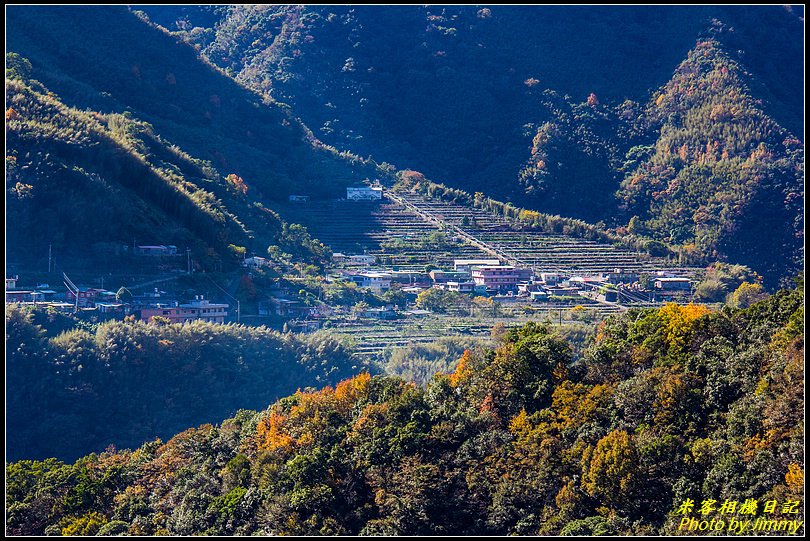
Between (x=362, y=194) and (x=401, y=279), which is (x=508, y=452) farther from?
(x=362, y=194)

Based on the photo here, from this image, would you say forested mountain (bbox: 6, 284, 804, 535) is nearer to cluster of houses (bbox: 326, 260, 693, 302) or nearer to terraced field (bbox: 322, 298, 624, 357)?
terraced field (bbox: 322, 298, 624, 357)

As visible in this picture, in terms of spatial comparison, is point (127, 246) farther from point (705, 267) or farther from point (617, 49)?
point (617, 49)

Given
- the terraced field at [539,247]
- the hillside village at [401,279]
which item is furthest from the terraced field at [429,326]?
the terraced field at [539,247]

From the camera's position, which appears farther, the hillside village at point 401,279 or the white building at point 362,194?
the white building at point 362,194

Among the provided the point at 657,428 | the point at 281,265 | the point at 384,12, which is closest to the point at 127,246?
the point at 281,265

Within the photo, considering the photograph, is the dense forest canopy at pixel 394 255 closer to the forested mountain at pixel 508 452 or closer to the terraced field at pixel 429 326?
the forested mountain at pixel 508 452

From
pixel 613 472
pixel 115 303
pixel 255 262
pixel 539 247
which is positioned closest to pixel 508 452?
pixel 613 472
